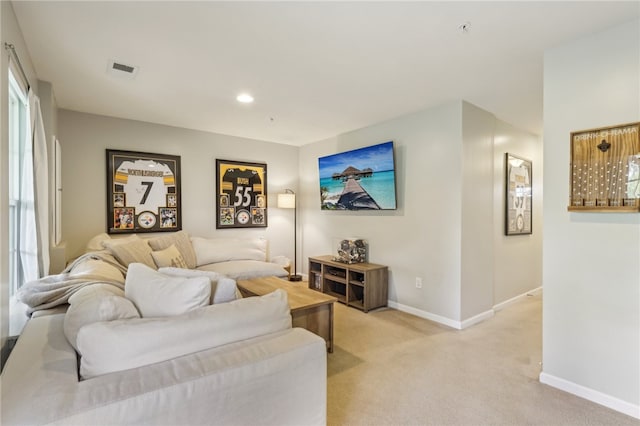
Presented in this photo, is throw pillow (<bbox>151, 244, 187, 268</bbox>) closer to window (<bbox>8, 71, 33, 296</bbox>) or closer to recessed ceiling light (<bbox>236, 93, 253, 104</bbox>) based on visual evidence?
window (<bbox>8, 71, 33, 296</bbox>)

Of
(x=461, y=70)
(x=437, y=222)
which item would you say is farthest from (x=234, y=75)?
(x=437, y=222)

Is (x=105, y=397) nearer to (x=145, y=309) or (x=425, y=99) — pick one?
(x=145, y=309)

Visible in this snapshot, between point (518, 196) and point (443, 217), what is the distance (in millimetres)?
1442

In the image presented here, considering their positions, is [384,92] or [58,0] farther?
[384,92]

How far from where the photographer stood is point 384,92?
302cm

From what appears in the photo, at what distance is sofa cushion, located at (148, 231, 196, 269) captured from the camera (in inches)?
146

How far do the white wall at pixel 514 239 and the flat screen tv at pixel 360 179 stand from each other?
1249 millimetres

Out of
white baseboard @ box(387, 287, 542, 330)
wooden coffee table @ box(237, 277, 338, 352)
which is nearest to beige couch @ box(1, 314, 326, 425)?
wooden coffee table @ box(237, 277, 338, 352)

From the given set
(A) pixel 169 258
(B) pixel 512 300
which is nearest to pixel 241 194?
(A) pixel 169 258

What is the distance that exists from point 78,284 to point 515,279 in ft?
15.2

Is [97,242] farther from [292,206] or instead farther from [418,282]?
[418,282]

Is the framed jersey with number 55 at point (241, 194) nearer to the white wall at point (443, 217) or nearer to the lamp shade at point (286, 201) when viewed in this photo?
the lamp shade at point (286, 201)

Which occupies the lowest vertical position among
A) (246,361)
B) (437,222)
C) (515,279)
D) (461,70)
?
(515,279)

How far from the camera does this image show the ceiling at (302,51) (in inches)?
70.6
